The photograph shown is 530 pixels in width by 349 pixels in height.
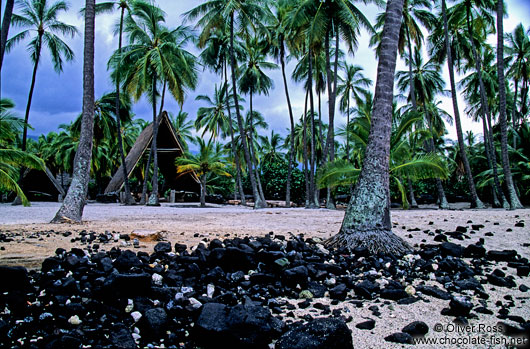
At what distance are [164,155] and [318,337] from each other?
29.3 m

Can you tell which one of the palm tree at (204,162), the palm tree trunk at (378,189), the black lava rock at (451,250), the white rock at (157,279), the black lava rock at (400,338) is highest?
the palm tree at (204,162)

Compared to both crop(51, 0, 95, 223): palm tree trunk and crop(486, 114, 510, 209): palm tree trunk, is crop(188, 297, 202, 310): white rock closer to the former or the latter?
crop(51, 0, 95, 223): palm tree trunk

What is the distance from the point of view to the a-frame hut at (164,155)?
80.6 ft

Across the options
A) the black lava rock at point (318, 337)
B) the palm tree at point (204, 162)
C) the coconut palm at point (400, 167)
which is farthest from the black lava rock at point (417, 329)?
the palm tree at point (204, 162)

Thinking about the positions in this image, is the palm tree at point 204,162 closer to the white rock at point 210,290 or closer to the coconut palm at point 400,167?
the coconut palm at point 400,167

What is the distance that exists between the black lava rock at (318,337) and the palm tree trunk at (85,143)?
26.6 ft

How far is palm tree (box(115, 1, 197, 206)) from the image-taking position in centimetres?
1991

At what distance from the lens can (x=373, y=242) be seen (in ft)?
15.7

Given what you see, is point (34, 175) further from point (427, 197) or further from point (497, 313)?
point (427, 197)

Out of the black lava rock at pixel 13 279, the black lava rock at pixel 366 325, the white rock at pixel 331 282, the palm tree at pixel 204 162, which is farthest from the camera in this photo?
the palm tree at pixel 204 162

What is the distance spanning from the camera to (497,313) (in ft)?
9.09

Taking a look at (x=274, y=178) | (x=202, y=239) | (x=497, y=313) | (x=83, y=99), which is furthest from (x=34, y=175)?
(x=497, y=313)

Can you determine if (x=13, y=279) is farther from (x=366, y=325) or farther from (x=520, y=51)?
(x=520, y=51)

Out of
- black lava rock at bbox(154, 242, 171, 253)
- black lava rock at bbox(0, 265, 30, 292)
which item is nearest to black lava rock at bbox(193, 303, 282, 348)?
black lava rock at bbox(0, 265, 30, 292)
